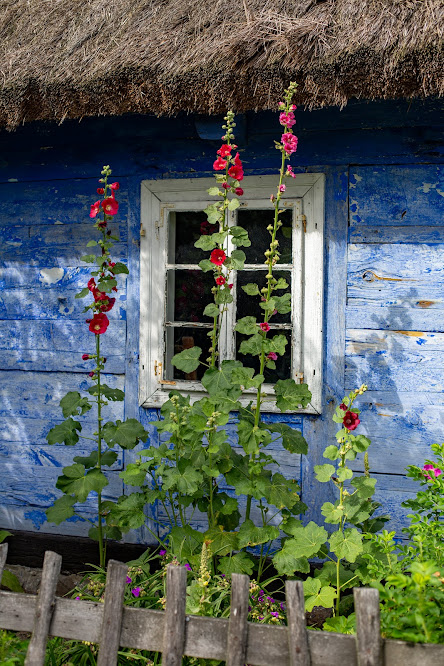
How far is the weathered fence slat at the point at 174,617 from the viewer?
1.48 metres

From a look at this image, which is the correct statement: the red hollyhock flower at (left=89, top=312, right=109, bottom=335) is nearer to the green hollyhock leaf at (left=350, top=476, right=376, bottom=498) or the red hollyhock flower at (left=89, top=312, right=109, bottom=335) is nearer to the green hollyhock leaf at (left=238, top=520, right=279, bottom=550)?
the green hollyhock leaf at (left=238, top=520, right=279, bottom=550)

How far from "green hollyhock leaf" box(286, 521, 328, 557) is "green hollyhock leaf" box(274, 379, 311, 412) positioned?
0.44 m

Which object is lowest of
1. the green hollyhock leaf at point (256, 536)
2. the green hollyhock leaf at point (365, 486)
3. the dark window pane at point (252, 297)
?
the green hollyhock leaf at point (256, 536)

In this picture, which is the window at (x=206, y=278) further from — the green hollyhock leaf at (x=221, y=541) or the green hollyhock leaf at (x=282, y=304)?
the green hollyhock leaf at (x=221, y=541)

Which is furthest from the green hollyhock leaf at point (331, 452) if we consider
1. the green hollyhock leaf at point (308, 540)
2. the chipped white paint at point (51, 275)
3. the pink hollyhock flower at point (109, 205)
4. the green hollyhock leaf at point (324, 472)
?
the chipped white paint at point (51, 275)

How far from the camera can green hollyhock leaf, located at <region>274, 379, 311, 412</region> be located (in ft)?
7.25

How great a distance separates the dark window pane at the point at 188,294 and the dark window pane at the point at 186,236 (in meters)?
0.07

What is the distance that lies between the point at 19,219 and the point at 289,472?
1.96 meters

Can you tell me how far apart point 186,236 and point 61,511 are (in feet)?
4.79

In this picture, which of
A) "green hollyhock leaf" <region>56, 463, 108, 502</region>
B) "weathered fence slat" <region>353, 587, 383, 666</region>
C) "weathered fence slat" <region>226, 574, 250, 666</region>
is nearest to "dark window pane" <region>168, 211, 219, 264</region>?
"green hollyhock leaf" <region>56, 463, 108, 502</region>

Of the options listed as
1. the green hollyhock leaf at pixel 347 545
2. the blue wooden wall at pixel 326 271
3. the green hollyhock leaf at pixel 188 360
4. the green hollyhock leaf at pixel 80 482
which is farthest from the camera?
the blue wooden wall at pixel 326 271

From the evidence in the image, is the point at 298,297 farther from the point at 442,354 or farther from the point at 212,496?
the point at 212,496

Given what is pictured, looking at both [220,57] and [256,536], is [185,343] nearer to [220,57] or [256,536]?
[256,536]

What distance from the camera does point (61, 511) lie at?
8.20ft
